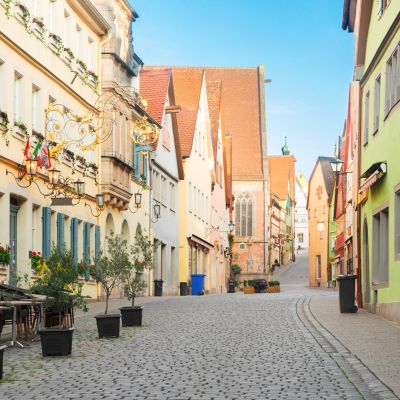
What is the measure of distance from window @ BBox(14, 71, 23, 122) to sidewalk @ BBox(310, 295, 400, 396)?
8.75m

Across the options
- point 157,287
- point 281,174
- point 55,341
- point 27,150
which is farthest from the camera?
point 281,174

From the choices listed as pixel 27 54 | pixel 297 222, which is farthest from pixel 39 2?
pixel 297 222

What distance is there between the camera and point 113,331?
15.9 metres

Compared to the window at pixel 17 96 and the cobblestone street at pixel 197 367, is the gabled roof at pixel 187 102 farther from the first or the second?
the cobblestone street at pixel 197 367

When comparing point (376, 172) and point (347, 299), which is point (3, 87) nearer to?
point (376, 172)

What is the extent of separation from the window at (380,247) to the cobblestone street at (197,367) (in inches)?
163

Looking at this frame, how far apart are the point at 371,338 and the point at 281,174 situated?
4431 inches

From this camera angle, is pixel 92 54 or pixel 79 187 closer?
pixel 79 187

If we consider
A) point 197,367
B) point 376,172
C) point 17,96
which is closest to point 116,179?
point 17,96

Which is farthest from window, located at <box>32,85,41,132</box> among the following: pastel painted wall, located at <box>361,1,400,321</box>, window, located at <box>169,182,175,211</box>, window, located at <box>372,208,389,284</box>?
window, located at <box>169,182,175,211</box>

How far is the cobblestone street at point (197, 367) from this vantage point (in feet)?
30.8

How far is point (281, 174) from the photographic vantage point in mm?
127625

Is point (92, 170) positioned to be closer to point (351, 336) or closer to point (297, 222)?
point (351, 336)

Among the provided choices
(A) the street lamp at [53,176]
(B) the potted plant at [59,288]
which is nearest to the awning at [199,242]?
(A) the street lamp at [53,176]
